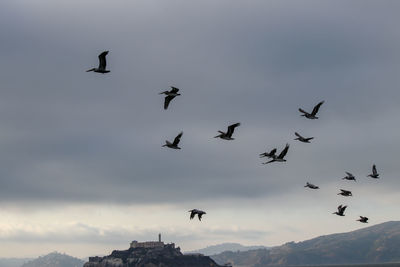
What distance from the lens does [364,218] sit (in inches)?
2827

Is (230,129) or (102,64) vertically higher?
(102,64)

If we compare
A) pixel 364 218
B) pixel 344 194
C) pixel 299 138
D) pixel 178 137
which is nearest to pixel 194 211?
pixel 178 137

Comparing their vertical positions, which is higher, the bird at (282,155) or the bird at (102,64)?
the bird at (102,64)

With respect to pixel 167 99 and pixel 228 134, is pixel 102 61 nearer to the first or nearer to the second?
pixel 167 99

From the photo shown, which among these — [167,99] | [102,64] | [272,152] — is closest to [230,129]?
[167,99]

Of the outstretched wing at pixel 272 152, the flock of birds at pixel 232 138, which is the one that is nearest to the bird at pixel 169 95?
the flock of birds at pixel 232 138

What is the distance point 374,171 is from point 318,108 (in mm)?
18582

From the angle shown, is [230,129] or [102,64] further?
[230,129]

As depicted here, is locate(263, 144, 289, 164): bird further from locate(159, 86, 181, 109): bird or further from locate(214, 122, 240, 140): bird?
locate(159, 86, 181, 109): bird

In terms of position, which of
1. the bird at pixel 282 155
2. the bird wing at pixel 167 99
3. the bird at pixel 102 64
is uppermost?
the bird at pixel 102 64

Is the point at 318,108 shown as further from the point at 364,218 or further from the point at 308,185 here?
the point at 364,218

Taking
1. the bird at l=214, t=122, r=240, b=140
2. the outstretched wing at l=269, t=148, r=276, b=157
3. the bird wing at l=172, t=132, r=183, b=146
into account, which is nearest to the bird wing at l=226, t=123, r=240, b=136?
the bird at l=214, t=122, r=240, b=140

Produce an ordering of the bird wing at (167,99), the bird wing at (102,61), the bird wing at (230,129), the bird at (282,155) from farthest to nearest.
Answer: the bird at (282,155), the bird wing at (230,129), the bird wing at (167,99), the bird wing at (102,61)

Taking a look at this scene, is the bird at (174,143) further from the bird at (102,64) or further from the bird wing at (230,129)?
the bird at (102,64)
